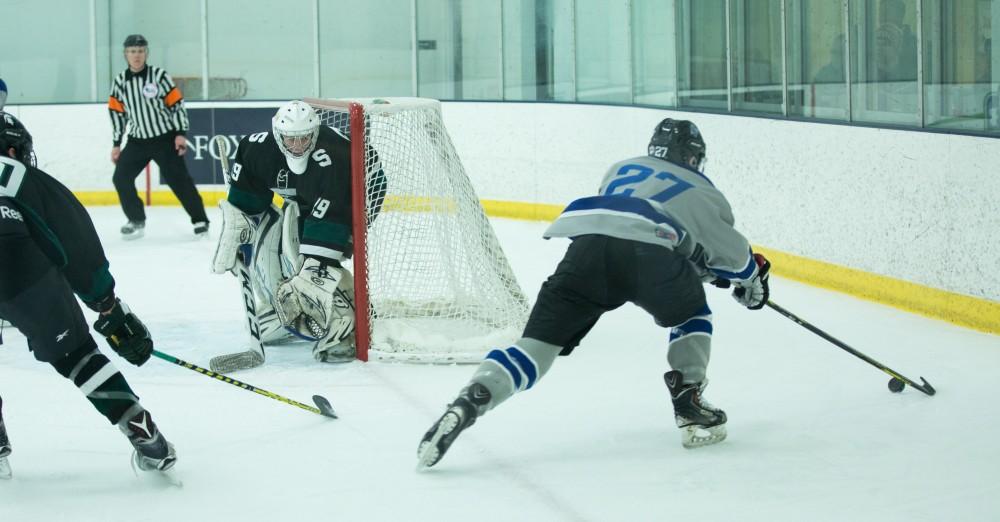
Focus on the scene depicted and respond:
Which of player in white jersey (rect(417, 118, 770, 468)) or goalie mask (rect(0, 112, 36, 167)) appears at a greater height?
goalie mask (rect(0, 112, 36, 167))

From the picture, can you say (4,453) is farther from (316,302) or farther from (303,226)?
(303,226)

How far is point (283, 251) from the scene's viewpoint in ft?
15.3

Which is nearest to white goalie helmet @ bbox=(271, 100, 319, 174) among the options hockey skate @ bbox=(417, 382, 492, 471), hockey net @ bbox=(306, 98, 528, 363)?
hockey net @ bbox=(306, 98, 528, 363)

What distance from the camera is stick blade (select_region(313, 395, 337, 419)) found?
376 cm

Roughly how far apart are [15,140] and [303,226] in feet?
5.45

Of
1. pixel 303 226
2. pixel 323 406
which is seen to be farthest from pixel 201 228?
pixel 323 406

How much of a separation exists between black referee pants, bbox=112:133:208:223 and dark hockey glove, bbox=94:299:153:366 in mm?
4767

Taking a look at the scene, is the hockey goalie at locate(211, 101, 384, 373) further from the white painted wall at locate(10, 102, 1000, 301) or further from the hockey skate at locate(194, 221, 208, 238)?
the hockey skate at locate(194, 221, 208, 238)

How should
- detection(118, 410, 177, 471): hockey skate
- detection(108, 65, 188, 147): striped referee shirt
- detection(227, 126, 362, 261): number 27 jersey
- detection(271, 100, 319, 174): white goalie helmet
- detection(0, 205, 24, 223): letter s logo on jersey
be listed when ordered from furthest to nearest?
detection(108, 65, 188, 147): striped referee shirt < detection(227, 126, 362, 261): number 27 jersey < detection(271, 100, 319, 174): white goalie helmet < detection(118, 410, 177, 471): hockey skate < detection(0, 205, 24, 223): letter s logo on jersey

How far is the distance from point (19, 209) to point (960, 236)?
3.45 m

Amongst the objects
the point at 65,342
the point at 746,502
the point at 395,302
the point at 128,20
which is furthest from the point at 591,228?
the point at 128,20

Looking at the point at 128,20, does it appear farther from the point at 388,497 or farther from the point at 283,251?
the point at 388,497

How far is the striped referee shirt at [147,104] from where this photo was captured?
25.5 ft

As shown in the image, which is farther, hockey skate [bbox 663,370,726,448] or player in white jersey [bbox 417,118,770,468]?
hockey skate [bbox 663,370,726,448]
